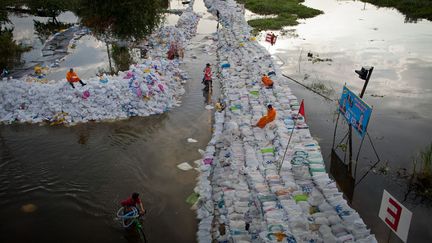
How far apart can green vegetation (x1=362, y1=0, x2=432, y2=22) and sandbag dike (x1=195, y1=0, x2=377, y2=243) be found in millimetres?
21561

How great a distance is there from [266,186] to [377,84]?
8.74 m

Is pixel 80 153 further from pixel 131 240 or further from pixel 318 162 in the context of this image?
pixel 318 162

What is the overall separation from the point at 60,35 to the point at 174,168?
18179 millimetres

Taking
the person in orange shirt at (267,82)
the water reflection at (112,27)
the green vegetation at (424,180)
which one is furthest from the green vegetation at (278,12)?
the green vegetation at (424,180)

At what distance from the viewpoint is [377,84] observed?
13102 mm

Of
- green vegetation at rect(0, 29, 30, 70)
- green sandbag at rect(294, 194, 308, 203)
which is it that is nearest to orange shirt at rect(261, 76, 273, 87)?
green sandbag at rect(294, 194, 308, 203)

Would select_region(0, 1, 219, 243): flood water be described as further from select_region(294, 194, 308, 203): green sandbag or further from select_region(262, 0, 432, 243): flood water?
select_region(262, 0, 432, 243): flood water

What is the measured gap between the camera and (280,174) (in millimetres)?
7250

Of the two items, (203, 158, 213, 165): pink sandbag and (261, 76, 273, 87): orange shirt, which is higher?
(261, 76, 273, 87): orange shirt

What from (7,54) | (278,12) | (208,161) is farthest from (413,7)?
(7,54)

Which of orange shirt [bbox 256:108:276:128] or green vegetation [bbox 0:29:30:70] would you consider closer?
orange shirt [bbox 256:108:276:128]

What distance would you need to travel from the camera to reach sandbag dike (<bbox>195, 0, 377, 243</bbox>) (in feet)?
18.9

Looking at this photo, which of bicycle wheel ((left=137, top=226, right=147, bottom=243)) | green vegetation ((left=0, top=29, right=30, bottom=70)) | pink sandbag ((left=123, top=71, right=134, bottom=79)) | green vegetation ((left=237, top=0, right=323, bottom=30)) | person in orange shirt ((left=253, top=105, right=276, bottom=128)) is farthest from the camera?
green vegetation ((left=237, top=0, right=323, bottom=30))

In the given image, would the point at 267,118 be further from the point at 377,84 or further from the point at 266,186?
the point at 377,84
